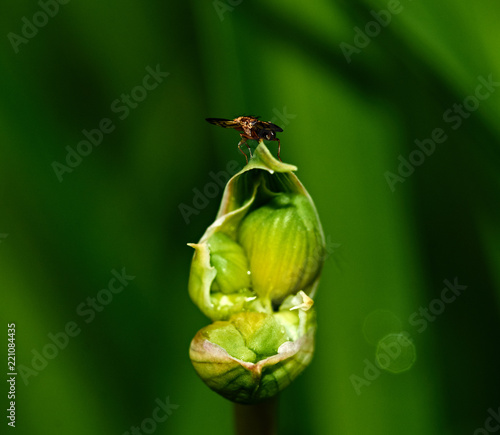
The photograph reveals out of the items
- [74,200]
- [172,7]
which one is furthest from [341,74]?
[74,200]

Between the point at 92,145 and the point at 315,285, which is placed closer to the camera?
the point at 315,285

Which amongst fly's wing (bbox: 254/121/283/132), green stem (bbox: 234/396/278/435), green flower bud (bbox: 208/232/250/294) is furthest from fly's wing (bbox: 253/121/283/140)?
green stem (bbox: 234/396/278/435)

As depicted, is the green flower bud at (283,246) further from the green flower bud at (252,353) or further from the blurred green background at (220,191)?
the blurred green background at (220,191)

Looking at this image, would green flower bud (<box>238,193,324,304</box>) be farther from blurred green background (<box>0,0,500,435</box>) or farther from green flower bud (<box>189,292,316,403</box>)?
blurred green background (<box>0,0,500,435</box>)

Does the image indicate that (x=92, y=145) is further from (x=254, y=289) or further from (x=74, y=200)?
(x=254, y=289)

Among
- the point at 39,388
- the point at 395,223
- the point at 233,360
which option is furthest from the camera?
the point at 39,388

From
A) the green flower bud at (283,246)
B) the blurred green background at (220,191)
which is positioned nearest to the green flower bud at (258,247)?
the green flower bud at (283,246)
